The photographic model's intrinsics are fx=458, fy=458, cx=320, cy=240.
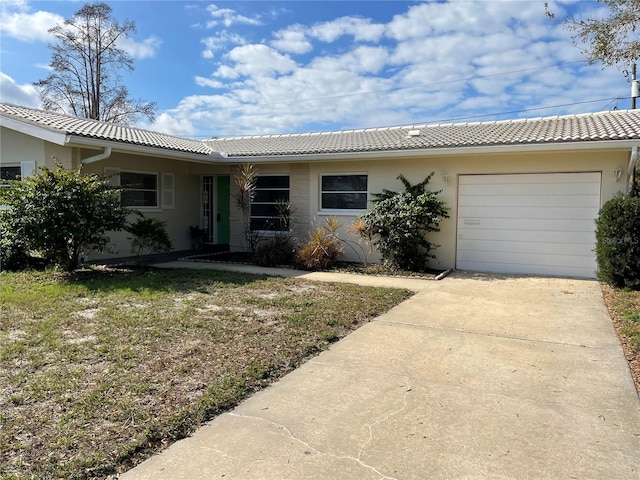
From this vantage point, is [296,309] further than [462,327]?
Yes

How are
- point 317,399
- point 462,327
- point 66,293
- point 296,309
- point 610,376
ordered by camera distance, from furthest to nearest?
1. point 66,293
2. point 296,309
3. point 462,327
4. point 610,376
5. point 317,399

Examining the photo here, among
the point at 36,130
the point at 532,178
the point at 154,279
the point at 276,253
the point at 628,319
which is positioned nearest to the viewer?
Answer: the point at 628,319

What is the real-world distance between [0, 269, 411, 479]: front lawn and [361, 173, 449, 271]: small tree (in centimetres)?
251

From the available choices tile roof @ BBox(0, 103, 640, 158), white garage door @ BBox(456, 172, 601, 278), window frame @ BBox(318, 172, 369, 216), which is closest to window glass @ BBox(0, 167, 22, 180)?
tile roof @ BBox(0, 103, 640, 158)

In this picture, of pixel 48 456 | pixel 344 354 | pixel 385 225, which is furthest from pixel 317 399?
pixel 385 225

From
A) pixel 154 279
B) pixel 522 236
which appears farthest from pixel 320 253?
pixel 522 236

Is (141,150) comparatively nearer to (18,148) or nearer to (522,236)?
(18,148)

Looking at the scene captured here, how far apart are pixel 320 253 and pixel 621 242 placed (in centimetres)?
630

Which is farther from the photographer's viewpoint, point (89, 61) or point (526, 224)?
→ point (89, 61)

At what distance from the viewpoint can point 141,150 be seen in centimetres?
1121

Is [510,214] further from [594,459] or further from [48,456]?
[48,456]

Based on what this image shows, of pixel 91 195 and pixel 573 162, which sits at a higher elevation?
pixel 573 162

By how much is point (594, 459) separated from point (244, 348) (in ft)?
11.1

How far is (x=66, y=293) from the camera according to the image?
7781 millimetres
